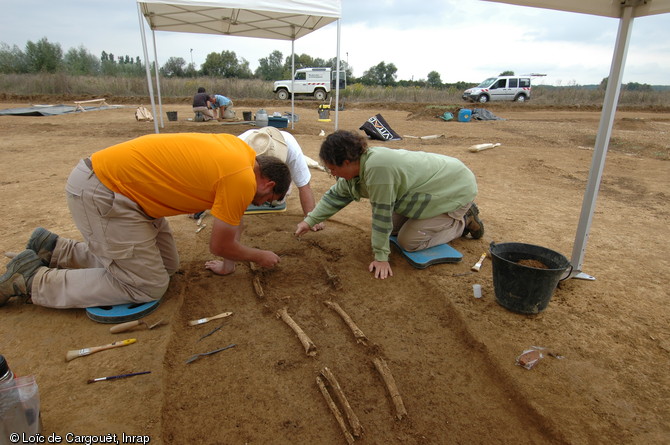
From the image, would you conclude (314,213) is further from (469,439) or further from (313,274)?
(469,439)

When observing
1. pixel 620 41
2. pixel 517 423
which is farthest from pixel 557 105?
pixel 517 423

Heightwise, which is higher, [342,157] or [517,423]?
[342,157]

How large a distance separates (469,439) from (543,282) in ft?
4.27

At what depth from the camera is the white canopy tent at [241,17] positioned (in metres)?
7.28

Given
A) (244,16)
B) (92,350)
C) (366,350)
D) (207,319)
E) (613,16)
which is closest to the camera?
(92,350)

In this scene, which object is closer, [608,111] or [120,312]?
[120,312]

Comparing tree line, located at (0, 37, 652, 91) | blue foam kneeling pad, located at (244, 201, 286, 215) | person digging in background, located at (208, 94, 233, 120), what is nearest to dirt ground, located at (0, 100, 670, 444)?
blue foam kneeling pad, located at (244, 201, 286, 215)

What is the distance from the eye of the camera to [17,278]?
2680 mm

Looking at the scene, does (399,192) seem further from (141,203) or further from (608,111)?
(141,203)

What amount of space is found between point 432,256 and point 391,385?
1.69m

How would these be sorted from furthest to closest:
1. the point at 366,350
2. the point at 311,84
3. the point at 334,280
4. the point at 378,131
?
1. the point at 311,84
2. the point at 378,131
3. the point at 334,280
4. the point at 366,350

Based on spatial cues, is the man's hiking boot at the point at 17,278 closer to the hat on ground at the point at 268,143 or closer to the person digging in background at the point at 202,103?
the hat on ground at the point at 268,143

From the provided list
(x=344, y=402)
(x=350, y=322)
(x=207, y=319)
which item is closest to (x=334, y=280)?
(x=350, y=322)

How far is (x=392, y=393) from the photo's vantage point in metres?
2.17
